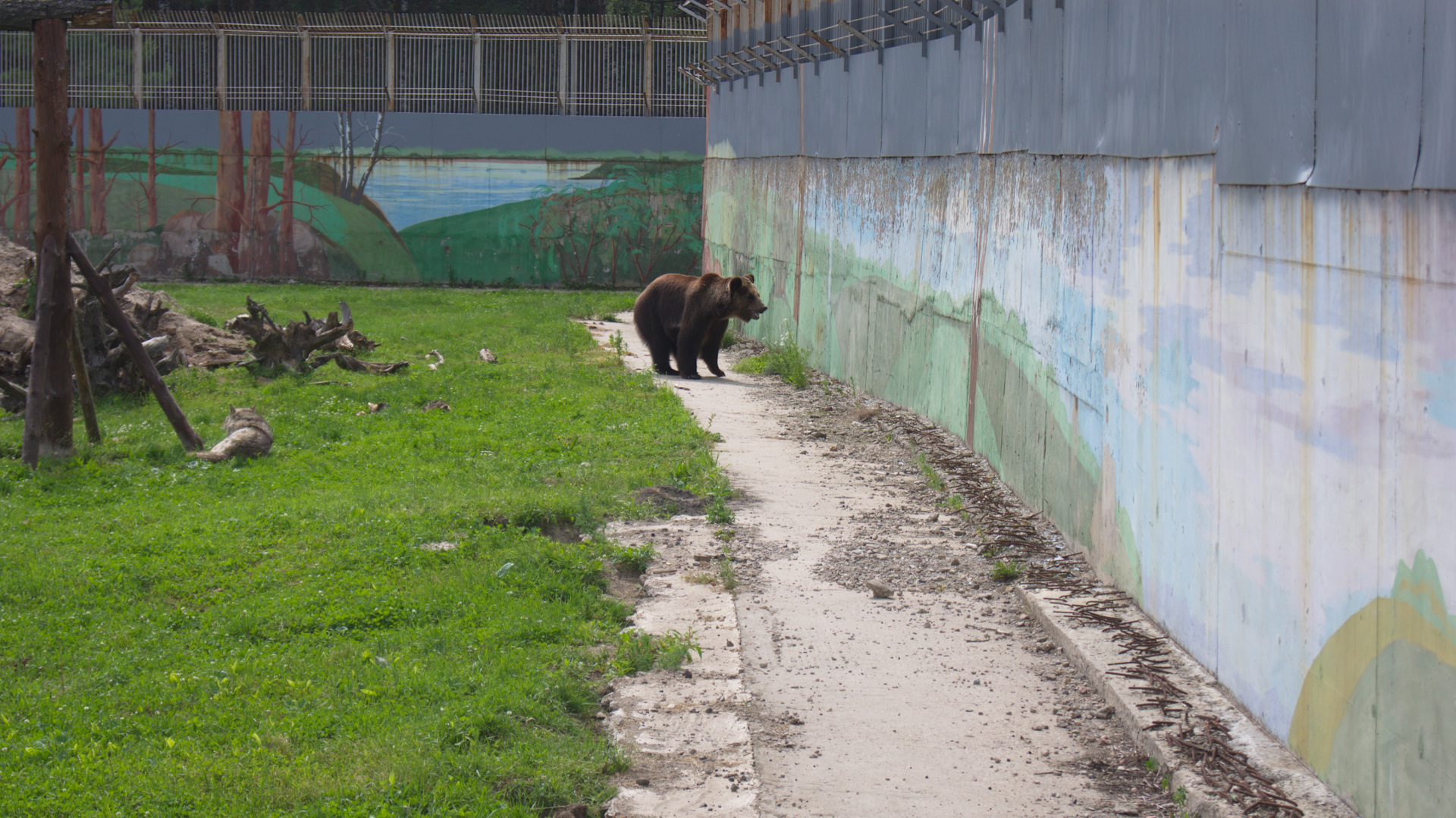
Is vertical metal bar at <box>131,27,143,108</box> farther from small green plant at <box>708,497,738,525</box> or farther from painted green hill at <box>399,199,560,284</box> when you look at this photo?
small green plant at <box>708,497,738,525</box>

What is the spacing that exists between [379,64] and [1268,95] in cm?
2645

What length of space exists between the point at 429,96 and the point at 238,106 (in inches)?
165

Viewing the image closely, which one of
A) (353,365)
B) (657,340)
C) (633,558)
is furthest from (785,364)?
(633,558)

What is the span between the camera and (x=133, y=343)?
9.25 meters

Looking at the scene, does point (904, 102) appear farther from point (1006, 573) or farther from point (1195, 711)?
point (1195, 711)

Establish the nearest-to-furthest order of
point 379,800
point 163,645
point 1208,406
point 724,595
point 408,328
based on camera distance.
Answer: point 379,800 < point 1208,406 < point 163,645 < point 724,595 < point 408,328

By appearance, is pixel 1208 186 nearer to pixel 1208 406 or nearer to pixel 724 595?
pixel 1208 406

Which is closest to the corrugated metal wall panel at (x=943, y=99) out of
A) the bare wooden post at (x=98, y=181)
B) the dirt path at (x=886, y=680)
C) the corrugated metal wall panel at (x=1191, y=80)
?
the dirt path at (x=886, y=680)

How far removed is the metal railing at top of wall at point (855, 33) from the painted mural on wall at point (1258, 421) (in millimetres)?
1242

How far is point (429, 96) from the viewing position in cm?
2825

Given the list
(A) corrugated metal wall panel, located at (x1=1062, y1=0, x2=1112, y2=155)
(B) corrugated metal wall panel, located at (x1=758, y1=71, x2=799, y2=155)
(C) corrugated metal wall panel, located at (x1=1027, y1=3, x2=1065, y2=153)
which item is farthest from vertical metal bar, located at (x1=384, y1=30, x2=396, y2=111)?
(A) corrugated metal wall panel, located at (x1=1062, y1=0, x2=1112, y2=155)

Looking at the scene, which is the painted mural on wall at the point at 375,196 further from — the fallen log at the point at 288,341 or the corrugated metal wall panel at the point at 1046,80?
the corrugated metal wall panel at the point at 1046,80

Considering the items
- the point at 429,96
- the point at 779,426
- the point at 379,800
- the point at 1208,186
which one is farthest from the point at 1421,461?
the point at 429,96

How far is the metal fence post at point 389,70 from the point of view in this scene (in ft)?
92.1
